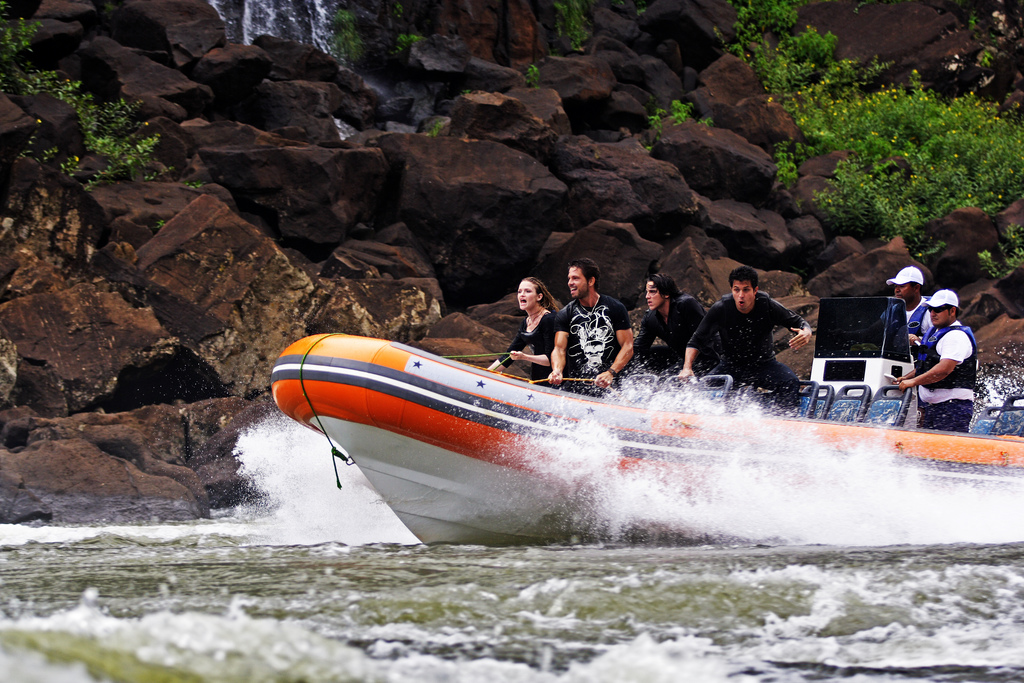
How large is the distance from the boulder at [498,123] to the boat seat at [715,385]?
9359mm

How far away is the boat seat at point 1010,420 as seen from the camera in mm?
5617

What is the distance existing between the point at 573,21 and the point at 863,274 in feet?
40.3

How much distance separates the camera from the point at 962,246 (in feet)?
49.3

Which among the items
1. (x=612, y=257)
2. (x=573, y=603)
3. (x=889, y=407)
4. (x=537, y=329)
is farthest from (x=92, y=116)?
(x=573, y=603)

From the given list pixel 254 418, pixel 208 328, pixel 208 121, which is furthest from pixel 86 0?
pixel 254 418

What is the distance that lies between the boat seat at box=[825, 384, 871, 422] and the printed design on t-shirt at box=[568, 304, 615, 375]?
4.82ft

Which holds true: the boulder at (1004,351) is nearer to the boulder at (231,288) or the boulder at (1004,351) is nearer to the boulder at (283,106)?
the boulder at (231,288)

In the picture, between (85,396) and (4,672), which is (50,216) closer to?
(85,396)

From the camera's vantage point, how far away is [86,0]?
58.5 ft

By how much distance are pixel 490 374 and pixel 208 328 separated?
486 cm

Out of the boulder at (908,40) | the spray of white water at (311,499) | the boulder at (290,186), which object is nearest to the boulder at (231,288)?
the spray of white water at (311,499)

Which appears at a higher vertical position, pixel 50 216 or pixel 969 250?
pixel 969 250

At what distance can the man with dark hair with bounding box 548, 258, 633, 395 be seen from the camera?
5574 mm

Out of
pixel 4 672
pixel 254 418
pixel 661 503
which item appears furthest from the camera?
pixel 254 418
